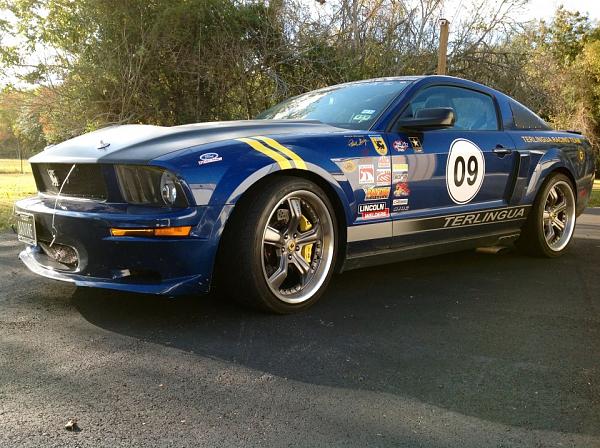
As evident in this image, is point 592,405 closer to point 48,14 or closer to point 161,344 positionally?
point 161,344

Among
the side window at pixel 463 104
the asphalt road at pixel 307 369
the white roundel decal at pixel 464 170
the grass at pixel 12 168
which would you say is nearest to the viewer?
the asphalt road at pixel 307 369

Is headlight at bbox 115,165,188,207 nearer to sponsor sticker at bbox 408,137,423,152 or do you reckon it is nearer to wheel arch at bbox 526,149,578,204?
sponsor sticker at bbox 408,137,423,152

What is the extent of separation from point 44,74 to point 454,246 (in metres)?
12.5

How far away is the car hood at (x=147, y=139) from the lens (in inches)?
118

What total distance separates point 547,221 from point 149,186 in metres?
3.89

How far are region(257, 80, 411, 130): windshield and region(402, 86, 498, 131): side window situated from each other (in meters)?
0.19

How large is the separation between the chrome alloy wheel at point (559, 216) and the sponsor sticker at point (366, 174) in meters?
2.38

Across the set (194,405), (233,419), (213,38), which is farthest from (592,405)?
(213,38)

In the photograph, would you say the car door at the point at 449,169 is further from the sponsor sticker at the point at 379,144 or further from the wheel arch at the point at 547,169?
the wheel arch at the point at 547,169

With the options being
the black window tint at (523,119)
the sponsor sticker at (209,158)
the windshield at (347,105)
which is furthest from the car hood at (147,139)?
the black window tint at (523,119)

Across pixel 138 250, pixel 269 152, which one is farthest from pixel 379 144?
pixel 138 250

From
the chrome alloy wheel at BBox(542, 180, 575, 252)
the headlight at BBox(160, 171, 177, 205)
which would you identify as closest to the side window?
the chrome alloy wheel at BBox(542, 180, 575, 252)

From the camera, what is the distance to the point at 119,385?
7.47ft

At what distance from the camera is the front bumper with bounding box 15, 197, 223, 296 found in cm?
282
